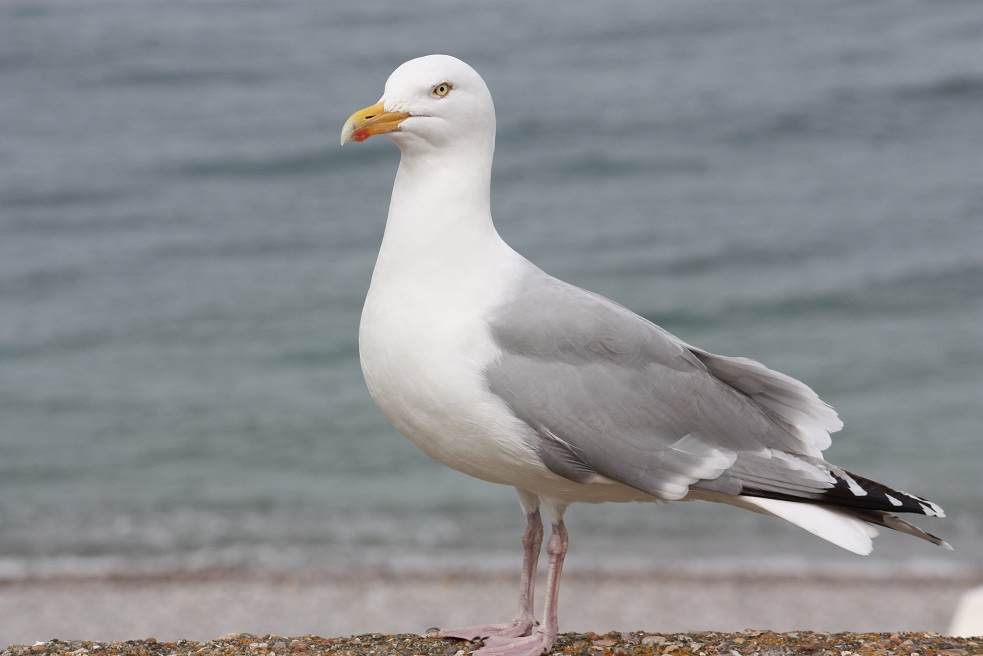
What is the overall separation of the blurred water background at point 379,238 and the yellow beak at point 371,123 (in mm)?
4707

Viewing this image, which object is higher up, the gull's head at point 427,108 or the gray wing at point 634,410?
the gull's head at point 427,108

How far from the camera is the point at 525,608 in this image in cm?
416

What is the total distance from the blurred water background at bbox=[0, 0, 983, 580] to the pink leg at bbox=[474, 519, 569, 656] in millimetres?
3860

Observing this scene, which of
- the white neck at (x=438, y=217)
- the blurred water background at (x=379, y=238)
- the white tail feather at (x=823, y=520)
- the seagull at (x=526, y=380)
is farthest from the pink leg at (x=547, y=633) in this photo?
the blurred water background at (x=379, y=238)

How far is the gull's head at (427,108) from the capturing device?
12.2 feet

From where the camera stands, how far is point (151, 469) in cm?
980

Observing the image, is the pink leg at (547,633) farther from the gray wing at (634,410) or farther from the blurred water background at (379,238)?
the blurred water background at (379,238)

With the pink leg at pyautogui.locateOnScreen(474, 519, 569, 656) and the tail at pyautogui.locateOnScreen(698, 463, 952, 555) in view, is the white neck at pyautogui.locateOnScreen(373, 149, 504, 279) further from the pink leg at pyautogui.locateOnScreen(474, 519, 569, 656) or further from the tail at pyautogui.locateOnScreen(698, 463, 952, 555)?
the tail at pyautogui.locateOnScreen(698, 463, 952, 555)

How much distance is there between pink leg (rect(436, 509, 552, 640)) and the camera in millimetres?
4137

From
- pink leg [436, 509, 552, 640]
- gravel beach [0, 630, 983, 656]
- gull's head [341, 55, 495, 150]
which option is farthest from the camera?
pink leg [436, 509, 552, 640]

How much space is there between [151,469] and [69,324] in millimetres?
3495

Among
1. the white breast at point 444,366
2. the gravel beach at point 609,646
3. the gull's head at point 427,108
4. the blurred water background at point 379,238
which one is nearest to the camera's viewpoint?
the white breast at point 444,366

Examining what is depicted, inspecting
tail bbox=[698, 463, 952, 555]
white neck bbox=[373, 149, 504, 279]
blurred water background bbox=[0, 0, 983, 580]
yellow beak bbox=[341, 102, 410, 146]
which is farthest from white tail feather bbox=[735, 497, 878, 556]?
blurred water background bbox=[0, 0, 983, 580]

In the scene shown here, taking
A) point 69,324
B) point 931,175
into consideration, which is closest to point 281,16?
point 69,324
